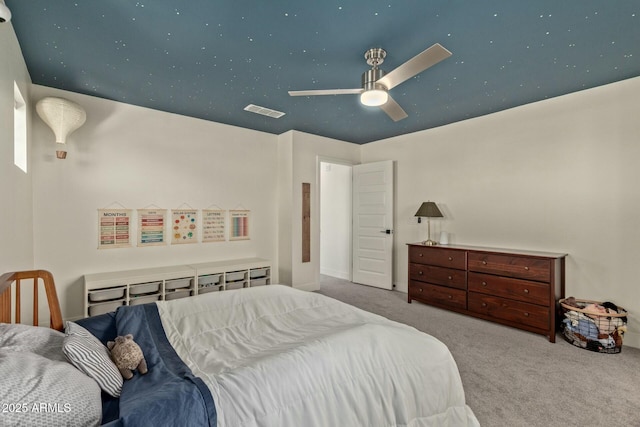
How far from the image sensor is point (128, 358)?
129 centimetres

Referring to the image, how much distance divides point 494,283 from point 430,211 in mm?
1208

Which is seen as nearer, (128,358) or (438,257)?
(128,358)

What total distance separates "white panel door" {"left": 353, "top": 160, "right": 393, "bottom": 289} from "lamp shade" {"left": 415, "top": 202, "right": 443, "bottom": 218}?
0.75m

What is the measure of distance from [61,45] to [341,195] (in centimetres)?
444

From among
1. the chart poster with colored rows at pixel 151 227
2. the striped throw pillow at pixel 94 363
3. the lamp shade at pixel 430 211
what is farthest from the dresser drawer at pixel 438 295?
the striped throw pillow at pixel 94 363

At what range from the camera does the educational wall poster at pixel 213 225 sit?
4168mm

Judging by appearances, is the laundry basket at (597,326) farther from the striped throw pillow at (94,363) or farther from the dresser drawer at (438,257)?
the striped throw pillow at (94,363)

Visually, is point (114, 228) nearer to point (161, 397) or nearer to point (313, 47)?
point (313, 47)

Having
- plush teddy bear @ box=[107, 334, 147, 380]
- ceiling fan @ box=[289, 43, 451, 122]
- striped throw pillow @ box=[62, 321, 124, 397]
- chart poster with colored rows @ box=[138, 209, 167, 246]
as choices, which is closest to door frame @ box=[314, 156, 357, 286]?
chart poster with colored rows @ box=[138, 209, 167, 246]

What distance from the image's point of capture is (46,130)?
3.12m

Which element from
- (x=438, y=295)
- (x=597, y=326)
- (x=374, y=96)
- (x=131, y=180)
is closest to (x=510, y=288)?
(x=597, y=326)

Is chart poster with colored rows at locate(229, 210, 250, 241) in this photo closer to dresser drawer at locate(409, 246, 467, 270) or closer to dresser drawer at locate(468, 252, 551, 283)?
dresser drawer at locate(409, 246, 467, 270)

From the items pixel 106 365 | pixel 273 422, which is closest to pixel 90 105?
pixel 106 365

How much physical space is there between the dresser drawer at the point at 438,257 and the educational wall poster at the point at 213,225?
274 cm
